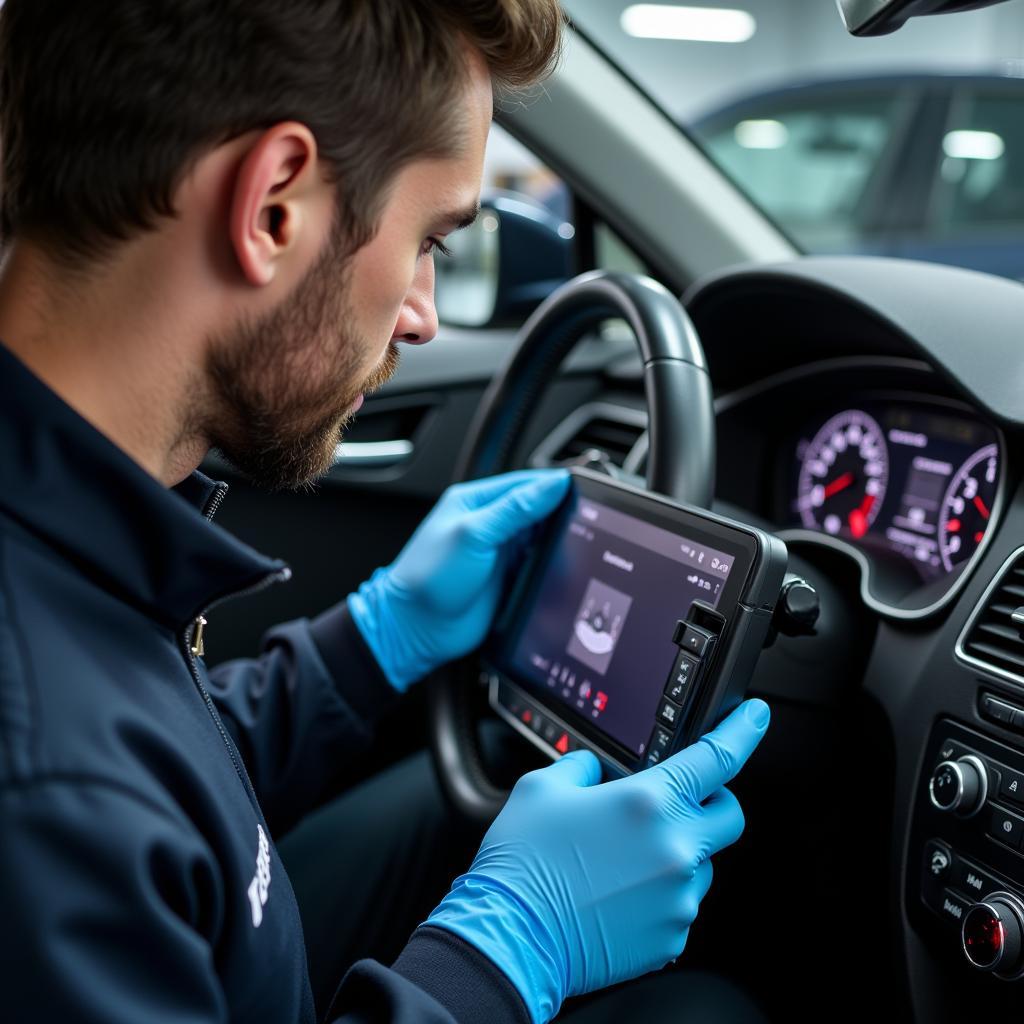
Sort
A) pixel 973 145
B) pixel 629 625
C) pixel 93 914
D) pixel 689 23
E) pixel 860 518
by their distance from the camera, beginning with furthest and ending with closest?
pixel 689 23
pixel 973 145
pixel 860 518
pixel 629 625
pixel 93 914

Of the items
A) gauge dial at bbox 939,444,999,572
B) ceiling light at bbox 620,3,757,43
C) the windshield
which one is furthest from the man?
ceiling light at bbox 620,3,757,43

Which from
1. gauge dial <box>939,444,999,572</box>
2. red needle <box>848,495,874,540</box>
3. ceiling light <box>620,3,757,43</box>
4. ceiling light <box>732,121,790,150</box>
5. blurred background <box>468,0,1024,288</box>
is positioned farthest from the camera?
ceiling light <box>620,3,757,43</box>

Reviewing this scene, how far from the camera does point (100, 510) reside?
0.63 metres

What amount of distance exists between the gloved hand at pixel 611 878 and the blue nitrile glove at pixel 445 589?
41cm

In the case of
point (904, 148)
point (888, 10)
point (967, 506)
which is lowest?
point (967, 506)

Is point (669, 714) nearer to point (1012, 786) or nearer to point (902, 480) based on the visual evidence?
point (1012, 786)

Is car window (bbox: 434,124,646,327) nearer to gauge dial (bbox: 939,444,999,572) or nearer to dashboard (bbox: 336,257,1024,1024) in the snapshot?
dashboard (bbox: 336,257,1024,1024)

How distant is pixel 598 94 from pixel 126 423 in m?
1.04

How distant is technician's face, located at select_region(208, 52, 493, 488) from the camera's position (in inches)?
28.5

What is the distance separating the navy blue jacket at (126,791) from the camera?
52cm

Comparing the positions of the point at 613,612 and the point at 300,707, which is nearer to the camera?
the point at 613,612

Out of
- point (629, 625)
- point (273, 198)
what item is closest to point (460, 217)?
point (273, 198)

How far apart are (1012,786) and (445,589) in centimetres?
60

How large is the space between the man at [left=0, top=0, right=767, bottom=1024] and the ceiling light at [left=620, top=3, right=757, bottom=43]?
9947 mm
